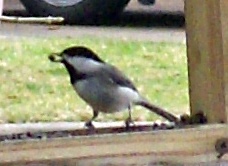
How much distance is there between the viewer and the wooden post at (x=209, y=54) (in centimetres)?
266

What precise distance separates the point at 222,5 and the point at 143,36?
17.7 ft

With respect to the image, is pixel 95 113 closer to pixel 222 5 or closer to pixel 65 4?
pixel 222 5

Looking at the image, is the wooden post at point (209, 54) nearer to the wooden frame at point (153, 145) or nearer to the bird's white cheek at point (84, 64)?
the wooden frame at point (153, 145)

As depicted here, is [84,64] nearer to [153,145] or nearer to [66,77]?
[153,145]

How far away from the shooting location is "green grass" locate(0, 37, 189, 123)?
510 centimetres

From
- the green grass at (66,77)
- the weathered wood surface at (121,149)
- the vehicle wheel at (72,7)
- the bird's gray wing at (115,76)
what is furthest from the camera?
the vehicle wheel at (72,7)

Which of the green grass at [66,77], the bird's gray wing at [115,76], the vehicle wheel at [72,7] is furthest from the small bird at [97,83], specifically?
the vehicle wheel at [72,7]

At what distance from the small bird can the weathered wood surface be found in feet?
2.27

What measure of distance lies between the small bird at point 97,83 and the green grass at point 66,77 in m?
1.15

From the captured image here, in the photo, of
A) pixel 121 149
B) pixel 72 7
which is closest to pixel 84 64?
pixel 121 149

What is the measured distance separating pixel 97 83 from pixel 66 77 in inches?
105

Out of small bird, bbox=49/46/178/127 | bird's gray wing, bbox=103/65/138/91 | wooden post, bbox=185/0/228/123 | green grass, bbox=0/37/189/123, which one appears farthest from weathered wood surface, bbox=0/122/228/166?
green grass, bbox=0/37/189/123

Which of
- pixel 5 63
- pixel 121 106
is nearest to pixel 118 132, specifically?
pixel 121 106

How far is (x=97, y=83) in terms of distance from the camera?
3.53m
